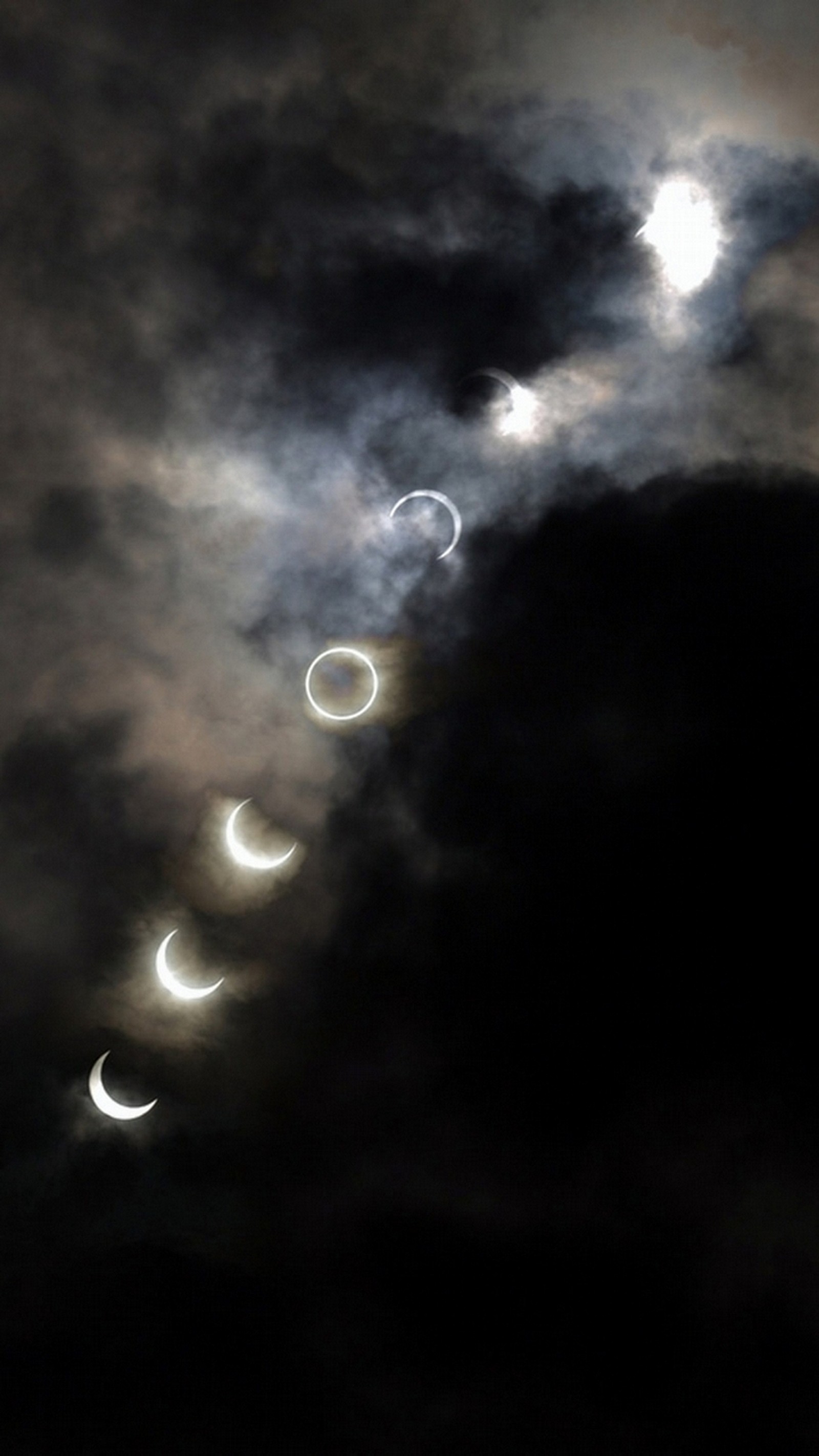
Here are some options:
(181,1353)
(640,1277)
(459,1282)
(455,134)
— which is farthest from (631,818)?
(181,1353)

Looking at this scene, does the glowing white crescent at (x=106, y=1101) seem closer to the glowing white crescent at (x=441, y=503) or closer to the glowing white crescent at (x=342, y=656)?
the glowing white crescent at (x=342, y=656)

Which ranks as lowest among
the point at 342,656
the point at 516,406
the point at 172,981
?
the point at 172,981

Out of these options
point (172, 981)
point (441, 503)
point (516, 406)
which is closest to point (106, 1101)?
point (172, 981)

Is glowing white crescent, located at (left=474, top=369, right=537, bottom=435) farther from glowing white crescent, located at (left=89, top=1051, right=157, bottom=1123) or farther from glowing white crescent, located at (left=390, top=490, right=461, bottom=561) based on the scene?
glowing white crescent, located at (left=89, top=1051, right=157, bottom=1123)

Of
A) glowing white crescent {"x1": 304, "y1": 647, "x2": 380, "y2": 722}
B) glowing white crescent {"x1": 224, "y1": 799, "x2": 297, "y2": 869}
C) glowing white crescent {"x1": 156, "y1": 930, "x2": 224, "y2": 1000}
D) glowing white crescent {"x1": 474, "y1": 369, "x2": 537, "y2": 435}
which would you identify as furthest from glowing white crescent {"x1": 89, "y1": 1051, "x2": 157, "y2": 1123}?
glowing white crescent {"x1": 474, "y1": 369, "x2": 537, "y2": 435}

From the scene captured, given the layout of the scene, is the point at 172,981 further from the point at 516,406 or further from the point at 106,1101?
the point at 516,406

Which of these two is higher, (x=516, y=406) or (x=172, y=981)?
(x=516, y=406)

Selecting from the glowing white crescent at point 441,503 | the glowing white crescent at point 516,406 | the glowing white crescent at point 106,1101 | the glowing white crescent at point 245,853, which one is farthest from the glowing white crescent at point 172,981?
the glowing white crescent at point 516,406
